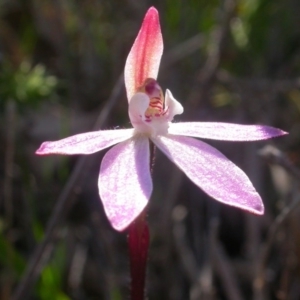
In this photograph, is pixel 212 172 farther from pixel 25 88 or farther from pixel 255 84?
pixel 255 84

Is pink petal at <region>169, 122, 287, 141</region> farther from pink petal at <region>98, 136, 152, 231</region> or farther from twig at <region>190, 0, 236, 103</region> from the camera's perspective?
twig at <region>190, 0, 236, 103</region>

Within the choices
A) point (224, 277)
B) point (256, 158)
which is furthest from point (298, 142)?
point (224, 277)

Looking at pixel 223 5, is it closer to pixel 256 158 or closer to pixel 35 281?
pixel 256 158

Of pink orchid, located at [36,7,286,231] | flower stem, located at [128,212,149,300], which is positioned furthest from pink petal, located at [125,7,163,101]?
Result: flower stem, located at [128,212,149,300]

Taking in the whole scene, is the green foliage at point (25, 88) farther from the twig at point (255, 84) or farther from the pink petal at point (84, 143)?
the pink petal at point (84, 143)

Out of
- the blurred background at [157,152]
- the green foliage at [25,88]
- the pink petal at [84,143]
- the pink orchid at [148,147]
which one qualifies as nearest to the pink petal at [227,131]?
the pink orchid at [148,147]

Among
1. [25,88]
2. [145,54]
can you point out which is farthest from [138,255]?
[25,88]
